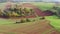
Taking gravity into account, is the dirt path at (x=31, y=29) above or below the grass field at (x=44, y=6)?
below

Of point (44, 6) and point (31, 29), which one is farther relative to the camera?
point (44, 6)

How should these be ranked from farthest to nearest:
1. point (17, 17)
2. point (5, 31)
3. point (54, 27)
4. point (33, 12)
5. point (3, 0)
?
point (3, 0) → point (33, 12) → point (17, 17) → point (54, 27) → point (5, 31)

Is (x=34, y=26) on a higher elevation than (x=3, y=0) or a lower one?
lower

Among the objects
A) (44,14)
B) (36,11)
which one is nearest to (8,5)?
(36,11)

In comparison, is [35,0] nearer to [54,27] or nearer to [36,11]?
[36,11]

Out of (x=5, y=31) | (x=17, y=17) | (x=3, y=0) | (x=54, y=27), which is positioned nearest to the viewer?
(x=5, y=31)

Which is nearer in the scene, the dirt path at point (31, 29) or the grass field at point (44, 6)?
the dirt path at point (31, 29)

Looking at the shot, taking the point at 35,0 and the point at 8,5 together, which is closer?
the point at 8,5

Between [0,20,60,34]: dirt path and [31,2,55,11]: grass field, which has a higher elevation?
[31,2,55,11]: grass field

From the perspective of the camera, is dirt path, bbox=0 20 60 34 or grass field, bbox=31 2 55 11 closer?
dirt path, bbox=0 20 60 34
